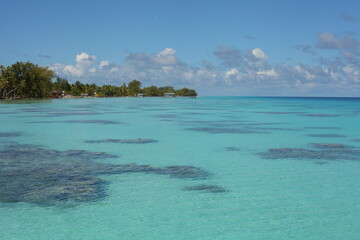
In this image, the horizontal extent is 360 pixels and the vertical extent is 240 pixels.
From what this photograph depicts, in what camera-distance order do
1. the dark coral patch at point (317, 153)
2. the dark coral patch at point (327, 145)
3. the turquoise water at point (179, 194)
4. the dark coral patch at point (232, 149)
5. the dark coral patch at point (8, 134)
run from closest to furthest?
the turquoise water at point (179, 194) → the dark coral patch at point (317, 153) → the dark coral patch at point (232, 149) → the dark coral patch at point (327, 145) → the dark coral patch at point (8, 134)

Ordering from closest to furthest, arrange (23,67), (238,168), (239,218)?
(239,218), (238,168), (23,67)

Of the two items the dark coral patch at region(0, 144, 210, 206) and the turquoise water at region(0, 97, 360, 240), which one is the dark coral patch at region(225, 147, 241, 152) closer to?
the turquoise water at region(0, 97, 360, 240)

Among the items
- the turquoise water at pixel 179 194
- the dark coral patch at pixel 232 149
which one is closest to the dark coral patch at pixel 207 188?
the turquoise water at pixel 179 194

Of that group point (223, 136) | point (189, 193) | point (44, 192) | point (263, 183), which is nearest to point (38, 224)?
point (44, 192)

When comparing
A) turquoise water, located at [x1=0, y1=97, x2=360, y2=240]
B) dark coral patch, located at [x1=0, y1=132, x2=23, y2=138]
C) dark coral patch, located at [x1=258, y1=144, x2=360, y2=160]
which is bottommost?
turquoise water, located at [x1=0, y1=97, x2=360, y2=240]

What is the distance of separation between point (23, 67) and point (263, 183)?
76.5 metres

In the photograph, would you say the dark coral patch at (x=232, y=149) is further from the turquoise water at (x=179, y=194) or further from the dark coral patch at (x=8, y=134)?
the dark coral patch at (x=8, y=134)

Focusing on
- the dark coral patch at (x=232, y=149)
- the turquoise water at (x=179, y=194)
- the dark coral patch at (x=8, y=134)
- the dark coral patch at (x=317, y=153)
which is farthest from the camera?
the dark coral patch at (x=8, y=134)

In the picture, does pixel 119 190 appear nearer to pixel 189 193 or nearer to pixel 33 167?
pixel 189 193

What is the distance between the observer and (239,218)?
20.9 ft

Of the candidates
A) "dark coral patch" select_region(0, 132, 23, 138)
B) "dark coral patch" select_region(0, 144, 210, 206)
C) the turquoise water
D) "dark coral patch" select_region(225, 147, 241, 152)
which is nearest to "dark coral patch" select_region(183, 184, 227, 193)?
the turquoise water

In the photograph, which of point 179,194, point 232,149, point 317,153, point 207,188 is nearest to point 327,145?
point 317,153

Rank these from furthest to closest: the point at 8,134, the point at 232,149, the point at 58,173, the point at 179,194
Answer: the point at 8,134, the point at 232,149, the point at 58,173, the point at 179,194

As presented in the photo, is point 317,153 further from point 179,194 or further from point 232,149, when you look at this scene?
point 179,194
